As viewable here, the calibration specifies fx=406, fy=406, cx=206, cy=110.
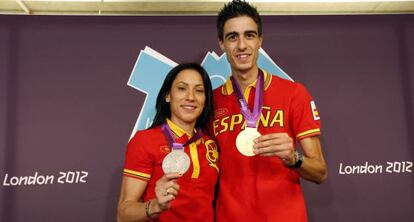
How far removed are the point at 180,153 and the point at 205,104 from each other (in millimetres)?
431

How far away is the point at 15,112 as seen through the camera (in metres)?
2.72

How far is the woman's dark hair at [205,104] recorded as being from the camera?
76.2 inches

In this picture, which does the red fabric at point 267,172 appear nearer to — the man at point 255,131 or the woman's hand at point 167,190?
the man at point 255,131

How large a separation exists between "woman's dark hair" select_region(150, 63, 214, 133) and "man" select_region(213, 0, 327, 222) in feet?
0.17

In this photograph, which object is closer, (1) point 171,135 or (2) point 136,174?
(2) point 136,174

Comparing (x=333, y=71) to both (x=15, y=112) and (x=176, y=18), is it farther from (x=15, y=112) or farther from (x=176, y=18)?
(x=15, y=112)

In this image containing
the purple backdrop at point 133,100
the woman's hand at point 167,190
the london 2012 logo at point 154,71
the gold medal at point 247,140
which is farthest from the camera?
the london 2012 logo at point 154,71

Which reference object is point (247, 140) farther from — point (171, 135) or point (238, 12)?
point (238, 12)

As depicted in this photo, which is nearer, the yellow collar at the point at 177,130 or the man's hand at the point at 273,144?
the man's hand at the point at 273,144

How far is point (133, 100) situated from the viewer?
2801mm

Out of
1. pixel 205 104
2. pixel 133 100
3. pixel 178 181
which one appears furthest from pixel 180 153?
pixel 133 100

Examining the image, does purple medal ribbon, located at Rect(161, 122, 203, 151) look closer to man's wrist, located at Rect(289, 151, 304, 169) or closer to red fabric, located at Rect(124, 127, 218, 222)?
red fabric, located at Rect(124, 127, 218, 222)

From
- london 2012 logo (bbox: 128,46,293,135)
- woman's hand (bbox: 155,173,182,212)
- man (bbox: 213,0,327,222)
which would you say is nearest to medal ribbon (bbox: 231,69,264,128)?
man (bbox: 213,0,327,222)

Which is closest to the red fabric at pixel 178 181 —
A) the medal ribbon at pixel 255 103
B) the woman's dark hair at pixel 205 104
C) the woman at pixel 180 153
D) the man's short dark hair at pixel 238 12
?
the woman at pixel 180 153
